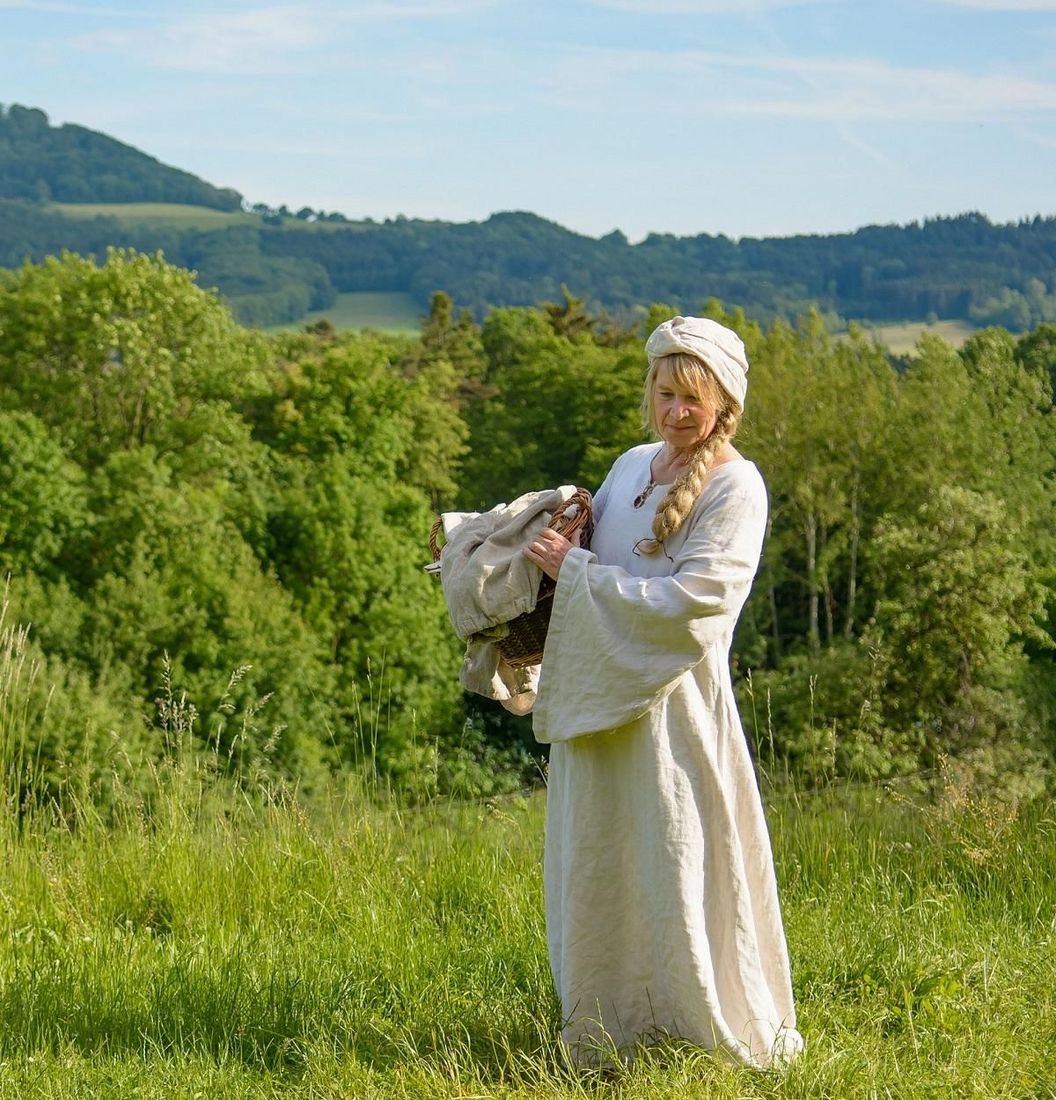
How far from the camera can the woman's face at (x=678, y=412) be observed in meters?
3.30

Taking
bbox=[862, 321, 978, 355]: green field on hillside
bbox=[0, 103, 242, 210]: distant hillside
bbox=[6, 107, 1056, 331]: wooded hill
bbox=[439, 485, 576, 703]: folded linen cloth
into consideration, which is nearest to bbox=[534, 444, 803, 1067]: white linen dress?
bbox=[439, 485, 576, 703]: folded linen cloth

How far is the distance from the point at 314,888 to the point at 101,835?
33.1 inches

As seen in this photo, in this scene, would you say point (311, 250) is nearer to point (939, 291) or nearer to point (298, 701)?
point (939, 291)

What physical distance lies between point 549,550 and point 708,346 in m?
0.57

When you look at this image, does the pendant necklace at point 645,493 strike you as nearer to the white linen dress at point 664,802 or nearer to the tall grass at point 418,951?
the white linen dress at point 664,802

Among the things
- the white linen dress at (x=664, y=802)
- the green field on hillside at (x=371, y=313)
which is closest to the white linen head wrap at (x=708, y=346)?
the white linen dress at (x=664, y=802)

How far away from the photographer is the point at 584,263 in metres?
123

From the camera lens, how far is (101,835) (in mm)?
5133

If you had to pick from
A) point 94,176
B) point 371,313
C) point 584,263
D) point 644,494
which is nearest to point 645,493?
point 644,494

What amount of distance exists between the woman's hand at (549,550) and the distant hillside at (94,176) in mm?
171385

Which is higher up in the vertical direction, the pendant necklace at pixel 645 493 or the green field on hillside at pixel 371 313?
the green field on hillside at pixel 371 313

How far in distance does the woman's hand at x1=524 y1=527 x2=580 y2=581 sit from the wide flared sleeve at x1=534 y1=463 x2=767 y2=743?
0.10 ft

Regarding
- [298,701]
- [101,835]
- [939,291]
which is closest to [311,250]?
[939,291]

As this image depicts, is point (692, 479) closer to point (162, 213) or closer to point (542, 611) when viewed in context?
point (542, 611)
